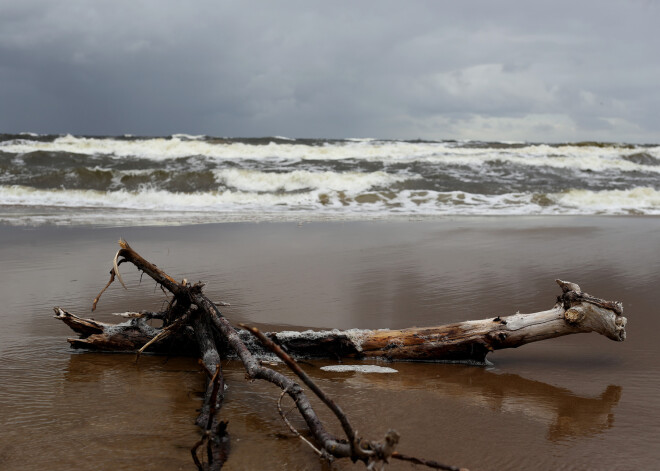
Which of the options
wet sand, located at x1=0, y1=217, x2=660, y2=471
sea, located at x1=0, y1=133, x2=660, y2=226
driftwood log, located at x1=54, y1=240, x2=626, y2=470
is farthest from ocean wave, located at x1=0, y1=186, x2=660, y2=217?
driftwood log, located at x1=54, y1=240, x2=626, y2=470

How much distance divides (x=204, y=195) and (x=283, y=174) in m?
3.09

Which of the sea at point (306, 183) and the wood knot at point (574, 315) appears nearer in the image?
the wood knot at point (574, 315)

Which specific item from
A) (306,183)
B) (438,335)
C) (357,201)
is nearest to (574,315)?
(438,335)

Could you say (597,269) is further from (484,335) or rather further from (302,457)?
(302,457)

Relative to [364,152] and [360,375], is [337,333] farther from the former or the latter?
[364,152]

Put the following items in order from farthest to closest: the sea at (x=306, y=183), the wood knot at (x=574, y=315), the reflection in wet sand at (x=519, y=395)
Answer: the sea at (x=306, y=183), the wood knot at (x=574, y=315), the reflection in wet sand at (x=519, y=395)

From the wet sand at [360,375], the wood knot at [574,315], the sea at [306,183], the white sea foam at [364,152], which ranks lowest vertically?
the wet sand at [360,375]

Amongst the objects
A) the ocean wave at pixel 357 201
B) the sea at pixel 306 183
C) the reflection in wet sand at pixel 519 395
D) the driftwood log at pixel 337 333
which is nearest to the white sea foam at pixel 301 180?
the sea at pixel 306 183

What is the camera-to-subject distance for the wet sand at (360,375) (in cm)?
229

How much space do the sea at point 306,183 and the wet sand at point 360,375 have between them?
5036 mm

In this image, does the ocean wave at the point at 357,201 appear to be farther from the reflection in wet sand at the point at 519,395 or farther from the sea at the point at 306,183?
the reflection in wet sand at the point at 519,395

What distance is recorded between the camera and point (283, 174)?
1856 cm

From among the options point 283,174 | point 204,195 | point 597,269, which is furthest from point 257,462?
point 283,174

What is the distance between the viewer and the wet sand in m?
2.29
